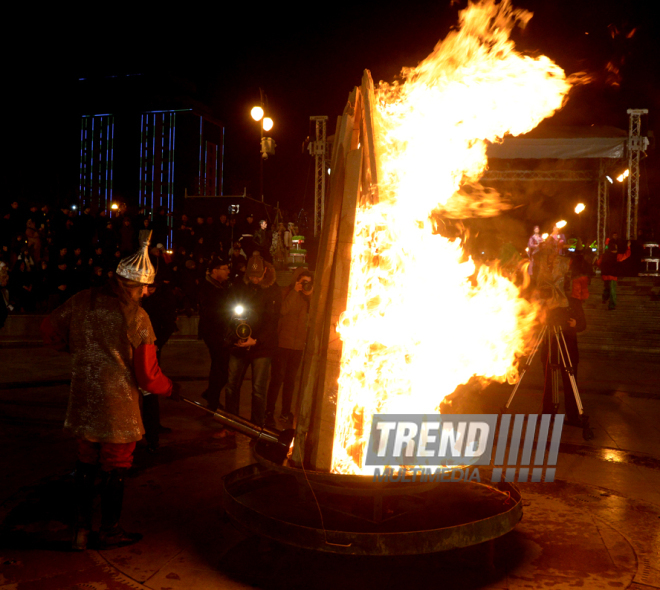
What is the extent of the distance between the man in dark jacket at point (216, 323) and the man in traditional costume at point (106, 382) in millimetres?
2655

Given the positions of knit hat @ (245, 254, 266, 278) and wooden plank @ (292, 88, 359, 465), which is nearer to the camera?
wooden plank @ (292, 88, 359, 465)

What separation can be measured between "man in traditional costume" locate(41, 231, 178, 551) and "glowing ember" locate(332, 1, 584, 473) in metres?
1.36

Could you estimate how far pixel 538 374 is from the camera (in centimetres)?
1155

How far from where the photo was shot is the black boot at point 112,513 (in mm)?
3812

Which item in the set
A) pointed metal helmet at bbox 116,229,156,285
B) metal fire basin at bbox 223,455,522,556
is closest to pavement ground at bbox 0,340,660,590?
metal fire basin at bbox 223,455,522,556

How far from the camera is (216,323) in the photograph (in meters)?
6.60

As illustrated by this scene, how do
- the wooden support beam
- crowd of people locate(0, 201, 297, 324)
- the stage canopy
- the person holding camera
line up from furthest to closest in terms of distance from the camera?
the stage canopy, crowd of people locate(0, 201, 297, 324), the person holding camera, the wooden support beam

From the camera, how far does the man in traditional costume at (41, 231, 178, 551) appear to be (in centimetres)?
376

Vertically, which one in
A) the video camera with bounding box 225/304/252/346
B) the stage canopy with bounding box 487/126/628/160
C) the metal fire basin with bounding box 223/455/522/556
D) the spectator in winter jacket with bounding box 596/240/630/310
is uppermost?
the stage canopy with bounding box 487/126/628/160

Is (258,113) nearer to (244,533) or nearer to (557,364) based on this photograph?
(557,364)

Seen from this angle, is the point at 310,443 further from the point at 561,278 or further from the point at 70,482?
the point at 561,278

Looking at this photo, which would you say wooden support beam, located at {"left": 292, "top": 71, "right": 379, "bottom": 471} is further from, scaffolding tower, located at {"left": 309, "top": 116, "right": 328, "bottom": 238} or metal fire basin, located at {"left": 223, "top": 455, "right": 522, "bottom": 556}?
scaffolding tower, located at {"left": 309, "top": 116, "right": 328, "bottom": 238}

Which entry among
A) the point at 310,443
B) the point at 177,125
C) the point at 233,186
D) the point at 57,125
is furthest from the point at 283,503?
the point at 177,125

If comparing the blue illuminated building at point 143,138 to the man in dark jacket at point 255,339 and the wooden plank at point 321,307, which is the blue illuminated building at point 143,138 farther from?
the wooden plank at point 321,307
